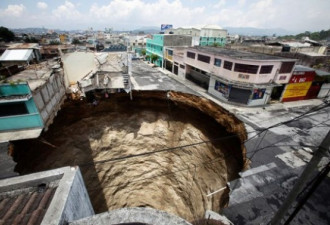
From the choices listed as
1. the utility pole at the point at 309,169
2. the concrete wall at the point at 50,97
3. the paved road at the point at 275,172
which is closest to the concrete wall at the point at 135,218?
the utility pole at the point at 309,169

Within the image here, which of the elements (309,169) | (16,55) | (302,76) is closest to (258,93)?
(302,76)

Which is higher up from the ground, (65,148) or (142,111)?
(142,111)

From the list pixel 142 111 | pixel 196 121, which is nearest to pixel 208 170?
pixel 196 121

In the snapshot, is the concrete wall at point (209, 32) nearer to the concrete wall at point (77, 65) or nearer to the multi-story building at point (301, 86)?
the multi-story building at point (301, 86)

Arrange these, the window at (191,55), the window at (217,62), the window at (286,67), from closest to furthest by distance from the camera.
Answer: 1. the window at (286,67)
2. the window at (217,62)
3. the window at (191,55)

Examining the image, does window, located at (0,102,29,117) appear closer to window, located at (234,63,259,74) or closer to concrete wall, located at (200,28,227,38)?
window, located at (234,63,259,74)

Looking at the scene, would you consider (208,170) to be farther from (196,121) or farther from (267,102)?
(267,102)

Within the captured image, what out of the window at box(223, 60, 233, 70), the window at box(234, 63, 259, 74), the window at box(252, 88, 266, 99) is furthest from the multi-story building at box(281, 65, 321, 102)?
the window at box(223, 60, 233, 70)
